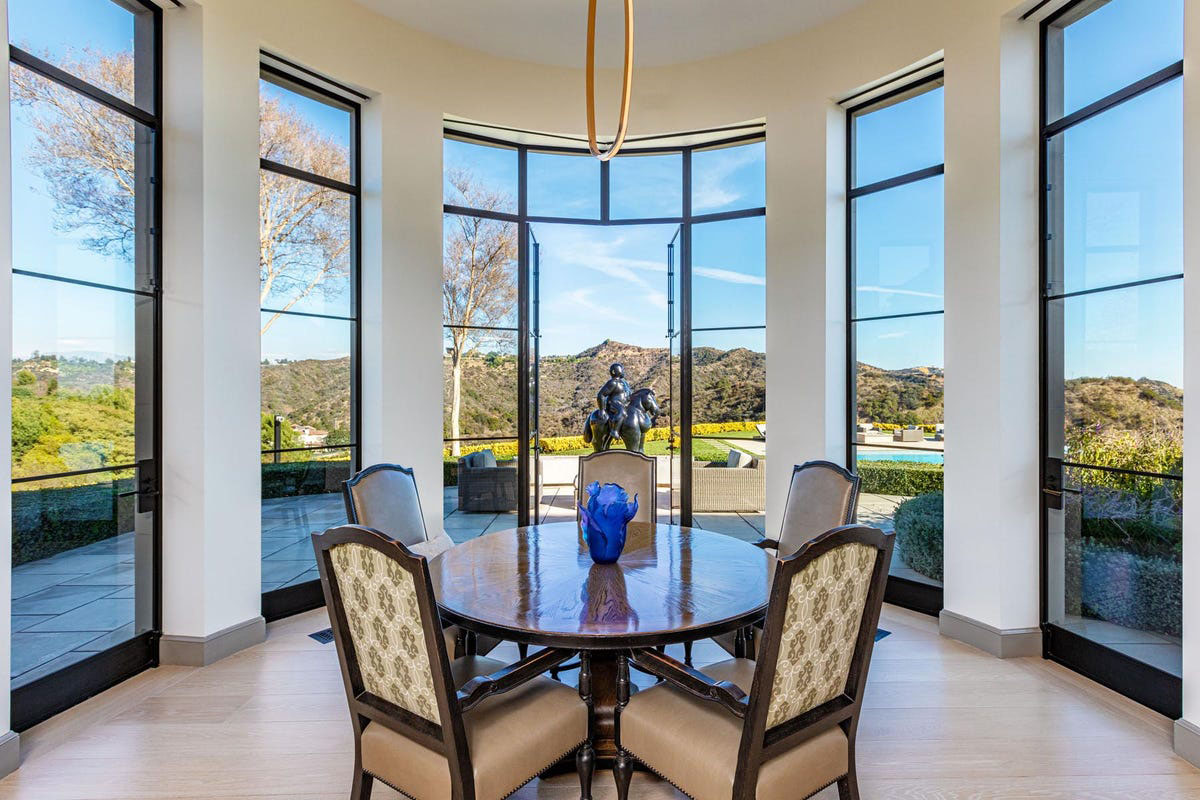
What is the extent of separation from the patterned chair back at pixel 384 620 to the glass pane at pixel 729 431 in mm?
3402

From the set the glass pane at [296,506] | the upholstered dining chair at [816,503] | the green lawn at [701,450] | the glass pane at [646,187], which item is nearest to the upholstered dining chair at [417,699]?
the upholstered dining chair at [816,503]

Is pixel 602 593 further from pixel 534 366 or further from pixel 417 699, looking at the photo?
pixel 534 366

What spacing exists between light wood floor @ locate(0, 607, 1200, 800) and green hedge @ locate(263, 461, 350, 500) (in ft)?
3.25

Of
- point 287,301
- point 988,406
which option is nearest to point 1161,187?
point 988,406

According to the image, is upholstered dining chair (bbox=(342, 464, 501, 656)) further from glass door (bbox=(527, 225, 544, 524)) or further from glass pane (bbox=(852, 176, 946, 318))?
glass pane (bbox=(852, 176, 946, 318))

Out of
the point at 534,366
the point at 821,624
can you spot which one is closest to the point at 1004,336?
the point at 821,624

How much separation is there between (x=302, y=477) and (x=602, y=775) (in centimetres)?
265

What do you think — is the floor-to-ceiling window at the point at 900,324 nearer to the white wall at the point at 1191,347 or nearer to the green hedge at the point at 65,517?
the white wall at the point at 1191,347

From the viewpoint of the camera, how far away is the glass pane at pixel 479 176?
4.55 meters

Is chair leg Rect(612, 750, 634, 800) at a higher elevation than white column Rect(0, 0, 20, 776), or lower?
lower

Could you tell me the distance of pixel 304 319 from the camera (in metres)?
3.88

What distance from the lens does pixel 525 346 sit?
15.6 ft

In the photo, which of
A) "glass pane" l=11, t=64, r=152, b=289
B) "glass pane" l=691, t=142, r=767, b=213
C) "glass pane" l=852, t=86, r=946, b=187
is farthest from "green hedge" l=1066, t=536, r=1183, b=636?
"glass pane" l=11, t=64, r=152, b=289

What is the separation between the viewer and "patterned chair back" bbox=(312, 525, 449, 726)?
1.50m
